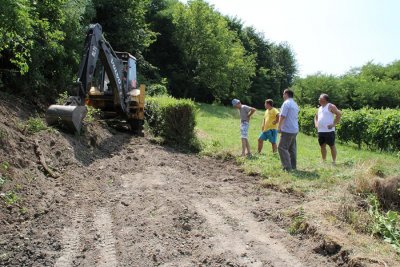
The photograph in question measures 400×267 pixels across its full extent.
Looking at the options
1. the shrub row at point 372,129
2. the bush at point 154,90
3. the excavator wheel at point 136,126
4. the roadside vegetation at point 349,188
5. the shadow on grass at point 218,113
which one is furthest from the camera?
the shadow on grass at point 218,113

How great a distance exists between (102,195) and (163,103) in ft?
21.5

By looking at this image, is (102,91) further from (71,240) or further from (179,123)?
(71,240)

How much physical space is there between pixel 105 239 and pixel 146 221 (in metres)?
0.72

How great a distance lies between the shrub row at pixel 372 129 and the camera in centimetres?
1739

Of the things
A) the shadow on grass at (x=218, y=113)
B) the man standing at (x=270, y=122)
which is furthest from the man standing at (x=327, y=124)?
the shadow on grass at (x=218, y=113)

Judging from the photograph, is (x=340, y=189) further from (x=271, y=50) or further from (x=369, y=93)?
(x=271, y=50)

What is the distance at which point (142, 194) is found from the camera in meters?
7.20

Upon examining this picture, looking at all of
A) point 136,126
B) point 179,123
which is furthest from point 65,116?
point 136,126

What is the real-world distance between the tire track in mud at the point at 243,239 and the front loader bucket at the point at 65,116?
15.7 ft

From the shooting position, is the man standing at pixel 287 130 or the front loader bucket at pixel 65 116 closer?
the man standing at pixel 287 130

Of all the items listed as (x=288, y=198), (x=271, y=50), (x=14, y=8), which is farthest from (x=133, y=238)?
(x=271, y=50)

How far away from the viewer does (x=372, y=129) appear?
18.5 meters

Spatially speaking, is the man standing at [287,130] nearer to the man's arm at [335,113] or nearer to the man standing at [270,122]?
the man's arm at [335,113]

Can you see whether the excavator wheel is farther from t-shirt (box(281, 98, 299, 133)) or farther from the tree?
the tree
